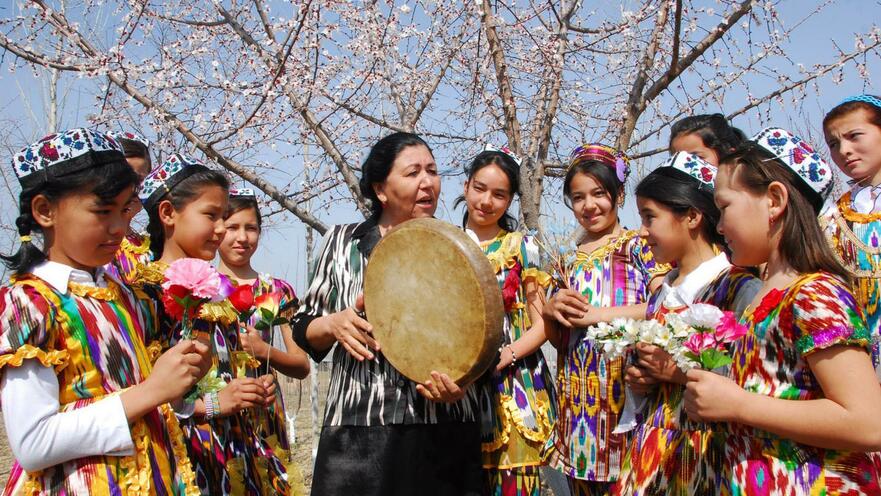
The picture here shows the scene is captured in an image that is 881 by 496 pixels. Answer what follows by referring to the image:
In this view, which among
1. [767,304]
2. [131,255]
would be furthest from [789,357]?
[131,255]

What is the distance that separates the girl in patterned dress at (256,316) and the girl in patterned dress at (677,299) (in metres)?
1.69

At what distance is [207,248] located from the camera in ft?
10.9

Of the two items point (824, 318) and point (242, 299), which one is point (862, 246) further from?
point (242, 299)

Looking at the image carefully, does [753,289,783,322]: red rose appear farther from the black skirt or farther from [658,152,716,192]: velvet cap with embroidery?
the black skirt

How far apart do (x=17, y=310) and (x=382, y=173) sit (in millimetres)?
1682

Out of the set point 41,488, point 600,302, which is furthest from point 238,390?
point 600,302

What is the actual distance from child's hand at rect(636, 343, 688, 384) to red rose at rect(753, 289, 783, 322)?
0.38 m

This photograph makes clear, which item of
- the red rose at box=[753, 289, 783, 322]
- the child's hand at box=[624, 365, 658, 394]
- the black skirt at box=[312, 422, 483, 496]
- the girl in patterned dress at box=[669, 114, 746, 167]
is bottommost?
the black skirt at box=[312, 422, 483, 496]

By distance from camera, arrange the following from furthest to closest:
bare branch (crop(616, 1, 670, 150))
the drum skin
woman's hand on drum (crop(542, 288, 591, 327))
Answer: bare branch (crop(616, 1, 670, 150))
woman's hand on drum (crop(542, 288, 591, 327))
the drum skin

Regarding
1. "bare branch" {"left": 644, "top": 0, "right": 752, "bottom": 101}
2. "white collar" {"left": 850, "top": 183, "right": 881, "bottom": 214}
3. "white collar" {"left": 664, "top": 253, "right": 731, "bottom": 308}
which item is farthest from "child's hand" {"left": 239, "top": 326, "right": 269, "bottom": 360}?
"bare branch" {"left": 644, "top": 0, "right": 752, "bottom": 101}

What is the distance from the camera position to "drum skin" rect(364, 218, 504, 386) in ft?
8.79

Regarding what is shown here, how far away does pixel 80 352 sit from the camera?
2.11 metres

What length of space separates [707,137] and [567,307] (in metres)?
1.23

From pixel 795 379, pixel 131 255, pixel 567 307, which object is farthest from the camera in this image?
pixel 131 255
